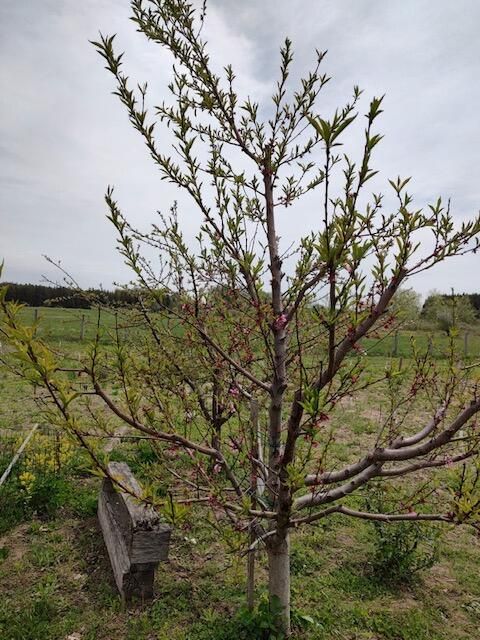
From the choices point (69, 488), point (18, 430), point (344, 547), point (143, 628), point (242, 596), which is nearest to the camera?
point (143, 628)

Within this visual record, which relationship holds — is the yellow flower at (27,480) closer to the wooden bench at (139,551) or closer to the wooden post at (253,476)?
the wooden bench at (139,551)

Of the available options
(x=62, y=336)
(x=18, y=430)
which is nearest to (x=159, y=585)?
(x=18, y=430)

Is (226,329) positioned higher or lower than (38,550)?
higher

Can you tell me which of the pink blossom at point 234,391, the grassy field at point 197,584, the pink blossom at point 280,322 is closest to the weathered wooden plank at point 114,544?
the grassy field at point 197,584

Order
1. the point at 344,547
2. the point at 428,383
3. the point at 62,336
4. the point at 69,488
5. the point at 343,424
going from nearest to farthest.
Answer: the point at 428,383 → the point at 344,547 → the point at 69,488 → the point at 343,424 → the point at 62,336

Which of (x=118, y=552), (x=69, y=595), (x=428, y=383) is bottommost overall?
(x=69, y=595)

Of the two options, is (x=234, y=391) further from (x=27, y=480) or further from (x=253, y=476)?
(x=27, y=480)

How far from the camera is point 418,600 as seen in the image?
3.92m

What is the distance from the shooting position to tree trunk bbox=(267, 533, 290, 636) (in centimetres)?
281

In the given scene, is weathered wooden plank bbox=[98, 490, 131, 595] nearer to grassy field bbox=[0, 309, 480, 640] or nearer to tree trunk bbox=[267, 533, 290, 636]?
grassy field bbox=[0, 309, 480, 640]

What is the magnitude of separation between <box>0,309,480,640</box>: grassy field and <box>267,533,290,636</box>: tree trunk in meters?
0.24

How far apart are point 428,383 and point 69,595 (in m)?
3.46

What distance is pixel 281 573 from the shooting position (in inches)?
115

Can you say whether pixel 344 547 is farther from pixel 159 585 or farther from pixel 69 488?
pixel 69 488
